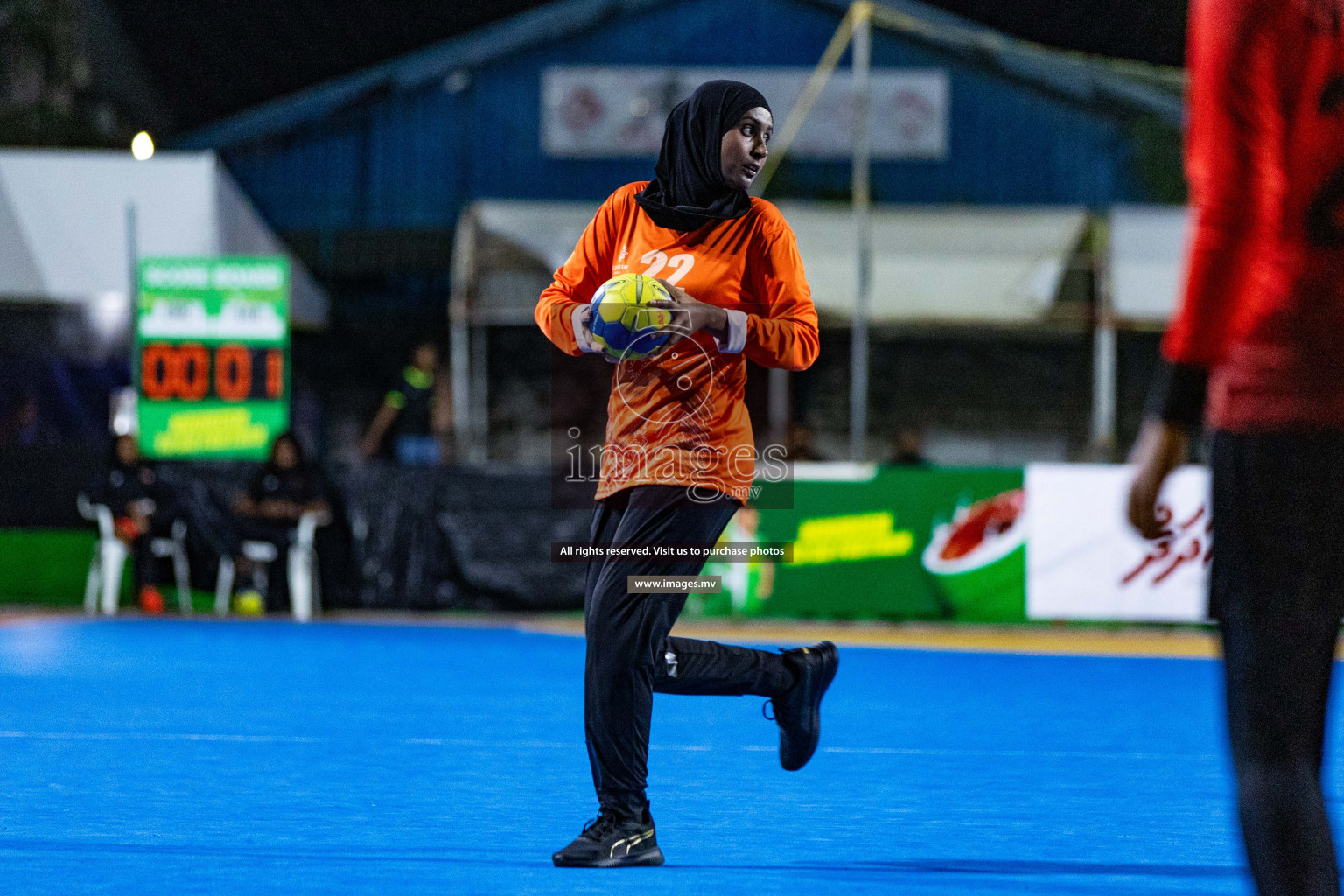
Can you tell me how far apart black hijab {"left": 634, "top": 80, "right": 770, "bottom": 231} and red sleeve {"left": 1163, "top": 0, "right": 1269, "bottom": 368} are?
1.75 meters

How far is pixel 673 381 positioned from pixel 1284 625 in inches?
75.6

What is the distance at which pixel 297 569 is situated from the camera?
13.1m

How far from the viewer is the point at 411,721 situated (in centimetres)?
696

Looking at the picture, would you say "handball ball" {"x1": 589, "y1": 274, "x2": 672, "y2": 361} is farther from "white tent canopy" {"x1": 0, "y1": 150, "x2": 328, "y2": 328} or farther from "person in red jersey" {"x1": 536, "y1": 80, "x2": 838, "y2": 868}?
"white tent canopy" {"x1": 0, "y1": 150, "x2": 328, "y2": 328}

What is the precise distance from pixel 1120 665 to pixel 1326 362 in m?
7.97

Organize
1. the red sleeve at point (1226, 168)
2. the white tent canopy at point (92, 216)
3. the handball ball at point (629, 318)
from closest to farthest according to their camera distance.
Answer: the red sleeve at point (1226, 168), the handball ball at point (629, 318), the white tent canopy at point (92, 216)

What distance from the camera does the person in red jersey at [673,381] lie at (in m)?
3.99

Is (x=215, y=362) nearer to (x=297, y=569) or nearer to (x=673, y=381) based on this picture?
(x=297, y=569)

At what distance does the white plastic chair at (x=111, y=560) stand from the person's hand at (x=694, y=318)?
1035 cm

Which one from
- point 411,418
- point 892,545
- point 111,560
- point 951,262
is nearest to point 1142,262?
point 951,262

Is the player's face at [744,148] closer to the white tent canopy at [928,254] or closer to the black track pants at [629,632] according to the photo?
the black track pants at [629,632]

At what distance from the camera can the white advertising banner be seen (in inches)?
470

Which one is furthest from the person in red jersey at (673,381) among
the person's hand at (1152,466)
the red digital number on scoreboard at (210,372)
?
the red digital number on scoreboard at (210,372)

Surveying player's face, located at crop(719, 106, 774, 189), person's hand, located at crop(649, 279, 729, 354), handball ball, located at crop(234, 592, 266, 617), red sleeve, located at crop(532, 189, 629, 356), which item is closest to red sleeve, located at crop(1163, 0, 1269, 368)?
person's hand, located at crop(649, 279, 729, 354)
